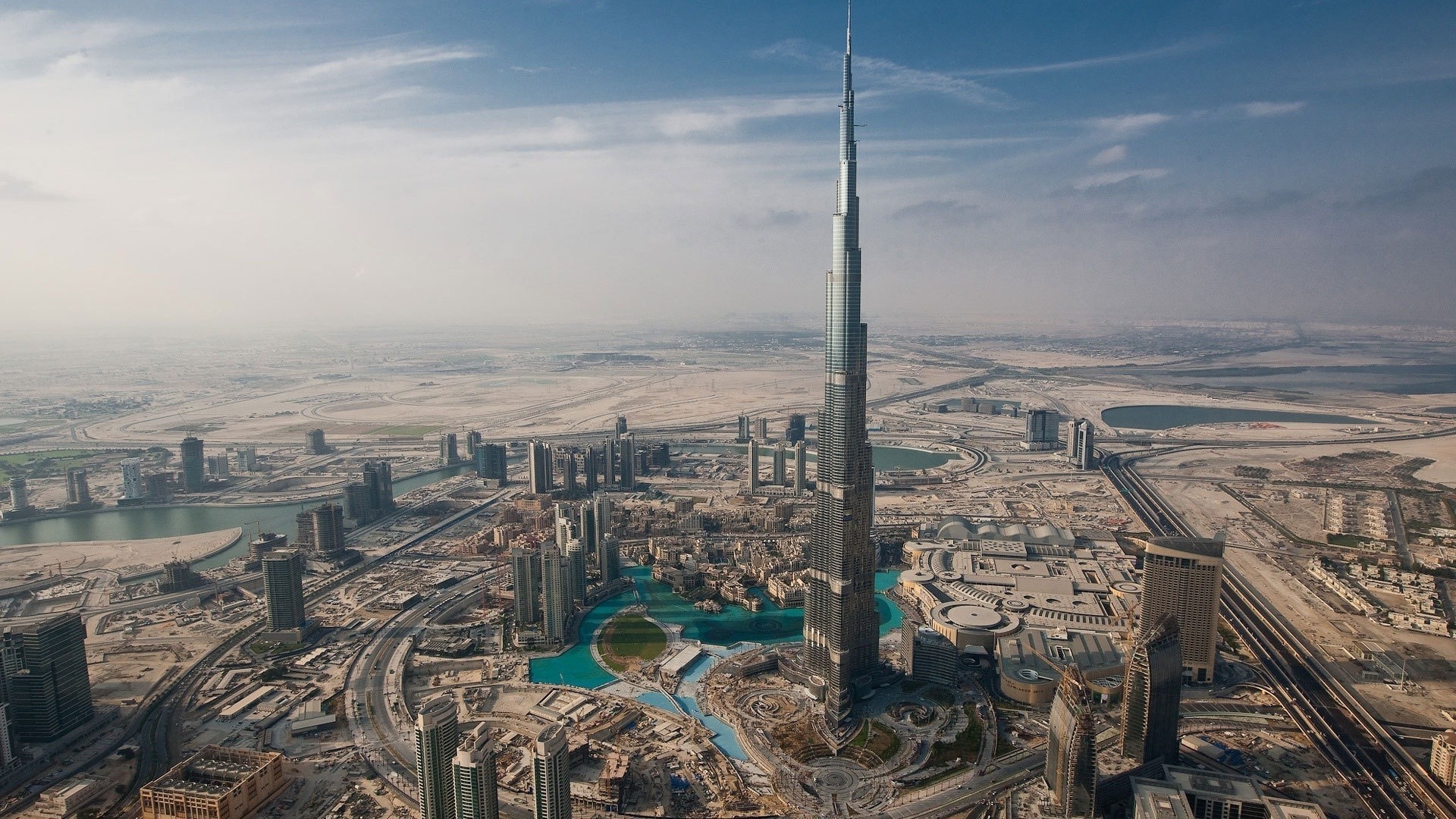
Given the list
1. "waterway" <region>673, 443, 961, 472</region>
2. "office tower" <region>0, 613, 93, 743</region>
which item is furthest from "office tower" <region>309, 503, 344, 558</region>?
"waterway" <region>673, 443, 961, 472</region>

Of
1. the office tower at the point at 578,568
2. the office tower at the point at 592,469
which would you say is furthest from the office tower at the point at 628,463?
the office tower at the point at 578,568

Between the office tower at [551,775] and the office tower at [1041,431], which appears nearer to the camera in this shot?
the office tower at [551,775]

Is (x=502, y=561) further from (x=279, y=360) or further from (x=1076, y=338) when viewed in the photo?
(x=1076, y=338)

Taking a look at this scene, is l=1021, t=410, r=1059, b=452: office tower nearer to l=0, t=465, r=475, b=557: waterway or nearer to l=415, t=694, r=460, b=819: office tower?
l=0, t=465, r=475, b=557: waterway

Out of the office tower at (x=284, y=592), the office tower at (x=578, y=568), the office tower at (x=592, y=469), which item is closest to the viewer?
the office tower at (x=284, y=592)

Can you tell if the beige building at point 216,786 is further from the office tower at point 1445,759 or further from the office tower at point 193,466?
the office tower at point 193,466

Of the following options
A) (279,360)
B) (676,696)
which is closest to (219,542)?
(676,696)
